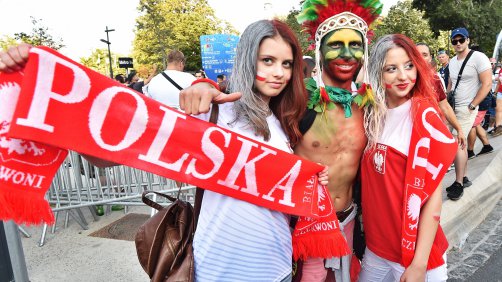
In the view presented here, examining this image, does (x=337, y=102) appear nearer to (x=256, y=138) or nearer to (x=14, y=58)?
(x=256, y=138)

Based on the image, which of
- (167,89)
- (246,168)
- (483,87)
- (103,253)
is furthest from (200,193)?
(483,87)

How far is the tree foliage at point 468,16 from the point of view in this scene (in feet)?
85.2

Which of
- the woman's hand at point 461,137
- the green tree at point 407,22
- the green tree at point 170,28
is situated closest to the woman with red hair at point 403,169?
the woman's hand at point 461,137

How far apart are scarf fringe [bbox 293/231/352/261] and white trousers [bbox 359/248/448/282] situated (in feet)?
0.81

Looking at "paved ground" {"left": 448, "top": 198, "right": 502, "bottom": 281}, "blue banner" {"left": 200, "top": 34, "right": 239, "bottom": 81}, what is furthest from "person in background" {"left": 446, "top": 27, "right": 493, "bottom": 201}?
"blue banner" {"left": 200, "top": 34, "right": 239, "bottom": 81}

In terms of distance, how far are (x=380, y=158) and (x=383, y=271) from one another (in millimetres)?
640

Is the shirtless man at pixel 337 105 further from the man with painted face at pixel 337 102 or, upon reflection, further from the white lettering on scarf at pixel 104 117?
the white lettering on scarf at pixel 104 117

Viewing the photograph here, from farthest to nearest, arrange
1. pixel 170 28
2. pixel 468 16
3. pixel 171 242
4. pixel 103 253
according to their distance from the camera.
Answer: pixel 170 28 → pixel 468 16 → pixel 103 253 → pixel 171 242

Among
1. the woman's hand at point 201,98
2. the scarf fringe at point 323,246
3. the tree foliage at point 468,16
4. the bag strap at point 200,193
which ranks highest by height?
the tree foliage at point 468,16

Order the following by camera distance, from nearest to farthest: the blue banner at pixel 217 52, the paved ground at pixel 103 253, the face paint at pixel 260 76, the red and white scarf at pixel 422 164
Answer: the face paint at pixel 260 76
the red and white scarf at pixel 422 164
the paved ground at pixel 103 253
the blue banner at pixel 217 52

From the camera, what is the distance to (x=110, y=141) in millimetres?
1396

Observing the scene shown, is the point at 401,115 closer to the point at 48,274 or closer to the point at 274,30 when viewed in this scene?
the point at 274,30

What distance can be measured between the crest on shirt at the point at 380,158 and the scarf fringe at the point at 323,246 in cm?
41

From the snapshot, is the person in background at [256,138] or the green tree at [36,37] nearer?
the person in background at [256,138]
